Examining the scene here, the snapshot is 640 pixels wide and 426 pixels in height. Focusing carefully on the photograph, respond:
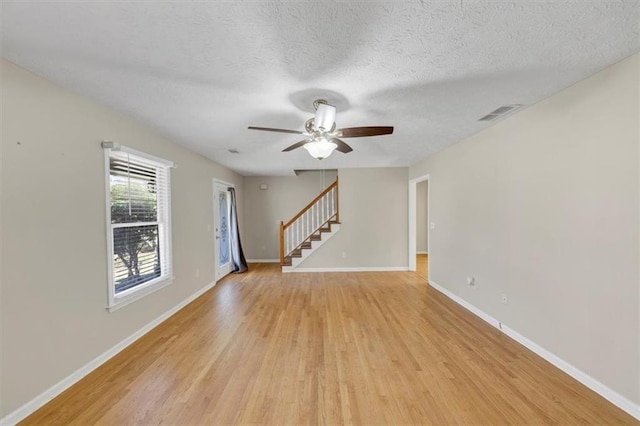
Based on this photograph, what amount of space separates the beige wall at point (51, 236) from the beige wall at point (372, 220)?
4151mm

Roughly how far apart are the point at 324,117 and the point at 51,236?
235 centimetres

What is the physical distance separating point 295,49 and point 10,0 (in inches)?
54.4

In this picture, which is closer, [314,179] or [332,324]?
[332,324]

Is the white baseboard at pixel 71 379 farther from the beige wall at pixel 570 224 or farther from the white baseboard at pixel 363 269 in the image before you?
the beige wall at pixel 570 224

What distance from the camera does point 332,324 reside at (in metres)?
3.06

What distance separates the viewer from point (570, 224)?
2.06 m

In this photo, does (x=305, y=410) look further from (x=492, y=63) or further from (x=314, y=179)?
(x=314, y=179)

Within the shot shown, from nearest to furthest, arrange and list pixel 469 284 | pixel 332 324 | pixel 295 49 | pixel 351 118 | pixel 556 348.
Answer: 1. pixel 295 49
2. pixel 556 348
3. pixel 351 118
4. pixel 332 324
5. pixel 469 284

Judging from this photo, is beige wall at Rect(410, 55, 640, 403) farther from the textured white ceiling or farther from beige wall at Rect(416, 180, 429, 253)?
beige wall at Rect(416, 180, 429, 253)

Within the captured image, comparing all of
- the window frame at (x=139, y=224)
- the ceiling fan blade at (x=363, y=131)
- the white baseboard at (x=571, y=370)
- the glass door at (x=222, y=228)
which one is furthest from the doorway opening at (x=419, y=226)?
the window frame at (x=139, y=224)

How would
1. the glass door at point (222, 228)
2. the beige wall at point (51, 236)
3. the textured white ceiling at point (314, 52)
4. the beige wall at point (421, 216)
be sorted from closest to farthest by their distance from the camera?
the textured white ceiling at point (314, 52)
the beige wall at point (51, 236)
the glass door at point (222, 228)
the beige wall at point (421, 216)

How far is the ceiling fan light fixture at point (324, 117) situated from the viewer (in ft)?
6.84

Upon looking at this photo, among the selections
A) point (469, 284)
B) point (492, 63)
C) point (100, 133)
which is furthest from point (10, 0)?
point (469, 284)

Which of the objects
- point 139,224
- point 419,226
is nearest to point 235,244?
point 139,224
